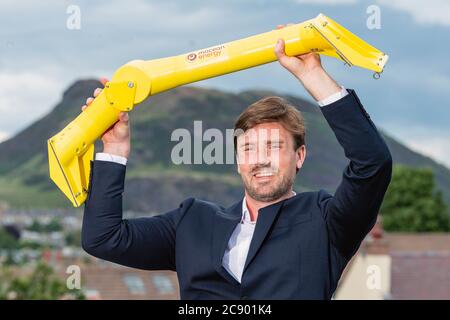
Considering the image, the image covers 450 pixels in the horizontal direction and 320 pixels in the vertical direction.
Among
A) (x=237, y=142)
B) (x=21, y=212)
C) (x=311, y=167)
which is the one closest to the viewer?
(x=237, y=142)

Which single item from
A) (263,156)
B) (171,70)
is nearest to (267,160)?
(263,156)

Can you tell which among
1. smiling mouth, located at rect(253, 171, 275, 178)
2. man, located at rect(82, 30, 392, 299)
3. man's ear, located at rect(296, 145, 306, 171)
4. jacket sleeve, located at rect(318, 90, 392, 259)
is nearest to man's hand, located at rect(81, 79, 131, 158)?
man, located at rect(82, 30, 392, 299)

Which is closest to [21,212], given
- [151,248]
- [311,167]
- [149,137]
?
[149,137]

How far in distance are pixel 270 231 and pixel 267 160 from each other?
33cm

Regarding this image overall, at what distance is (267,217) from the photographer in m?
4.99

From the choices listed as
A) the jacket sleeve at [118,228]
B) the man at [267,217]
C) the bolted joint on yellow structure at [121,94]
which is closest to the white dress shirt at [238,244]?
the man at [267,217]

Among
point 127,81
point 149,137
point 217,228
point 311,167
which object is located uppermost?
point 149,137

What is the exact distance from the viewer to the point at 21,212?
193 metres

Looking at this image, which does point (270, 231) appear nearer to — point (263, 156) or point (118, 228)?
point (263, 156)

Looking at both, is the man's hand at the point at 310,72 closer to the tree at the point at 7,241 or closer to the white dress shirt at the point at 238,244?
the white dress shirt at the point at 238,244

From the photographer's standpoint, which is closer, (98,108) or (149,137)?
(98,108)

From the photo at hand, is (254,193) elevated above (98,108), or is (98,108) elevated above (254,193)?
(98,108)
